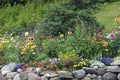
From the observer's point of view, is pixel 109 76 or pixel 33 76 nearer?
pixel 109 76

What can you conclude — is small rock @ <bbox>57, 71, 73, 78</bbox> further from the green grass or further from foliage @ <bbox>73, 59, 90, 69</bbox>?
the green grass

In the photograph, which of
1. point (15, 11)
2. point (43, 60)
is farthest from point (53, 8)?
point (15, 11)

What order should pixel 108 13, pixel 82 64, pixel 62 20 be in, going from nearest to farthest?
pixel 82 64
pixel 62 20
pixel 108 13

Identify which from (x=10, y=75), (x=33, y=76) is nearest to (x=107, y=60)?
(x=33, y=76)

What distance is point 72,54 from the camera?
7.76 meters

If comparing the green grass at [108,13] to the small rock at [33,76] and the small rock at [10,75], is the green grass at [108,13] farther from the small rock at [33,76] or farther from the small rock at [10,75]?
the small rock at [33,76]

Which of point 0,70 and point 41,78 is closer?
point 41,78

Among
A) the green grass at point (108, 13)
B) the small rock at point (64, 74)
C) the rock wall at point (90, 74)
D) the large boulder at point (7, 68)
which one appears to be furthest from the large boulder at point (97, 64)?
the green grass at point (108, 13)

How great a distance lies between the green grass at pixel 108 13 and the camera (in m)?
13.0

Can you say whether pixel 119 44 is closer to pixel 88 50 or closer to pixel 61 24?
pixel 88 50

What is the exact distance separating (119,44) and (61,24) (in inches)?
92.6

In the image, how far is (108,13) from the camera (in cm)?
1398

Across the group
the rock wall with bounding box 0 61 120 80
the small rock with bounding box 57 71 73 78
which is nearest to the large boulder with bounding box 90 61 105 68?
the rock wall with bounding box 0 61 120 80

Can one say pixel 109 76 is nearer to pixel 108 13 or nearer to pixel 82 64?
pixel 82 64
